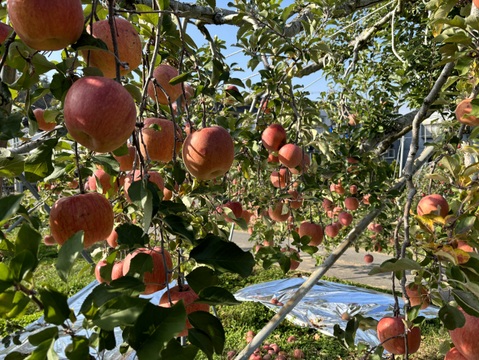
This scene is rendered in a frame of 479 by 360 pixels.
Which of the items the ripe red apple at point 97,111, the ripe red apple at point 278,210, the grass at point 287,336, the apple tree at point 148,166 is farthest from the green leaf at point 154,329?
the grass at point 287,336

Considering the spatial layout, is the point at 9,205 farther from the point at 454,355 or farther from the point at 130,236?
the point at 454,355

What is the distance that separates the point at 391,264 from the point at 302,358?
3037mm

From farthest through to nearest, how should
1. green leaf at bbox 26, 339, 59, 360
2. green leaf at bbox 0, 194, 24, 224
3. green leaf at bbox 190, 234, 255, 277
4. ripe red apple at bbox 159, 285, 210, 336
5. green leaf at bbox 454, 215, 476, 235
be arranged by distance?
green leaf at bbox 454, 215, 476, 235
ripe red apple at bbox 159, 285, 210, 336
green leaf at bbox 190, 234, 255, 277
green leaf at bbox 0, 194, 24, 224
green leaf at bbox 26, 339, 59, 360

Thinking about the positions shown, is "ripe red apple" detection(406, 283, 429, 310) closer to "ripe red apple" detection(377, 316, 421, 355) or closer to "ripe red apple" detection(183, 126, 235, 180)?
"ripe red apple" detection(377, 316, 421, 355)

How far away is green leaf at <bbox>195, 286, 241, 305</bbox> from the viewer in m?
0.57

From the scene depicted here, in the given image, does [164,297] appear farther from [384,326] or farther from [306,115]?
[306,115]

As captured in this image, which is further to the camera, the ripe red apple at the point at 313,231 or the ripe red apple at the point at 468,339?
the ripe red apple at the point at 313,231

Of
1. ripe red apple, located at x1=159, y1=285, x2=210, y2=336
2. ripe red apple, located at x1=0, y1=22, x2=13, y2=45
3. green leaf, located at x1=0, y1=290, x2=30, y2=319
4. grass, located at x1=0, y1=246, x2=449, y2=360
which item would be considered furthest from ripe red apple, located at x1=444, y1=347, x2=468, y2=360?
grass, located at x1=0, y1=246, x2=449, y2=360

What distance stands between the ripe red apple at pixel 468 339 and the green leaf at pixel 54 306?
918 millimetres

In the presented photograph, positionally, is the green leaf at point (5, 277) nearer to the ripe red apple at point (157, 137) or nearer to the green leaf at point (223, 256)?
the green leaf at point (223, 256)

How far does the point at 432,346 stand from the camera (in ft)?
12.1

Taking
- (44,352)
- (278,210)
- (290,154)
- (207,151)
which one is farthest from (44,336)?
(278,210)

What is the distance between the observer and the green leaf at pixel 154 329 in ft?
1.42

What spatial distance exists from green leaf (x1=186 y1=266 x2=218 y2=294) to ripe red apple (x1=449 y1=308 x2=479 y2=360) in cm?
68
